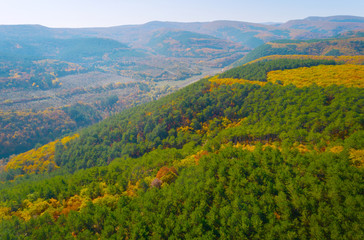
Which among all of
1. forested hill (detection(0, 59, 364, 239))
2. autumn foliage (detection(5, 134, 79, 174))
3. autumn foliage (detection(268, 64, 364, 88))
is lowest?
autumn foliage (detection(5, 134, 79, 174))

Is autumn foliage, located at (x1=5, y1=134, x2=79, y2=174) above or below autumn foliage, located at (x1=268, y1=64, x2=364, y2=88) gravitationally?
below

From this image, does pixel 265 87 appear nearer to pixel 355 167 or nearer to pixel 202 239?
pixel 355 167

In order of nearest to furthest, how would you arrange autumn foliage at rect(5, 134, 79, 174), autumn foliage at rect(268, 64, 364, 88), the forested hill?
the forested hill → autumn foliage at rect(268, 64, 364, 88) → autumn foliage at rect(5, 134, 79, 174)

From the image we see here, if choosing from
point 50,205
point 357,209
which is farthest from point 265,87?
point 50,205

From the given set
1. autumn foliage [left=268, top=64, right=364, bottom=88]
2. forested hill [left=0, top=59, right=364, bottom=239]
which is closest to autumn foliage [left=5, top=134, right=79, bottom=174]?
forested hill [left=0, top=59, right=364, bottom=239]

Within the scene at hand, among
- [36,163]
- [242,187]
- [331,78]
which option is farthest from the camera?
[36,163]

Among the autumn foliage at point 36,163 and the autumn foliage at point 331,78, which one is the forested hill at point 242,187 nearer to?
the autumn foliage at point 331,78

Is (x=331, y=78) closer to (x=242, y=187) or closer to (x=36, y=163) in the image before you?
(x=242, y=187)

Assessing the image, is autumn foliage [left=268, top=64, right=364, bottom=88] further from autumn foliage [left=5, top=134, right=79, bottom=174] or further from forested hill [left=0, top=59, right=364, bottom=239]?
autumn foliage [left=5, top=134, right=79, bottom=174]

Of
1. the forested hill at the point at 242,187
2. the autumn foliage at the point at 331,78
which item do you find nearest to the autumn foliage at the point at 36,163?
the forested hill at the point at 242,187

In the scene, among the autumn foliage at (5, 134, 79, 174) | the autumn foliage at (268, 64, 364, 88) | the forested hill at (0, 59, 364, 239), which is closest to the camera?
the forested hill at (0, 59, 364, 239)

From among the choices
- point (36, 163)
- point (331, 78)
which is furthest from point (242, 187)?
point (36, 163)
